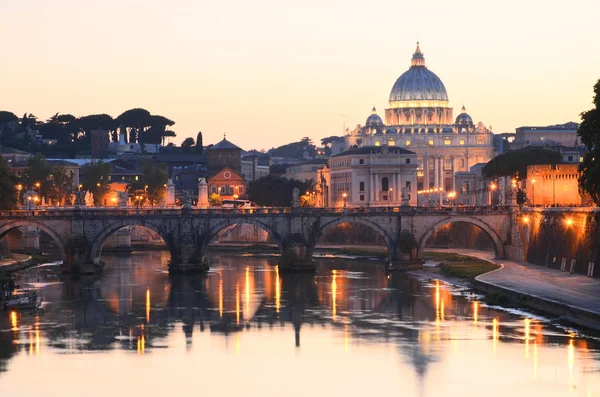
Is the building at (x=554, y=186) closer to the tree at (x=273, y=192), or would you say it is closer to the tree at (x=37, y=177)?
the tree at (x=37, y=177)

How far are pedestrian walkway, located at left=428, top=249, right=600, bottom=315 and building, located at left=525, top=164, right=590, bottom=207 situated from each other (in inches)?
468

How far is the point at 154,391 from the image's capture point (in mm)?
58531

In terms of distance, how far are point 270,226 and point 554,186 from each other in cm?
2421

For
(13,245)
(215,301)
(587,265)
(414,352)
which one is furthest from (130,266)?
(414,352)

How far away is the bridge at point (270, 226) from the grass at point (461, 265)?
2.78 metres

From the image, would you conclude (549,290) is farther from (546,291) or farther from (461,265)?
(461,265)

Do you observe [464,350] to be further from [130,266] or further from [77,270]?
[130,266]

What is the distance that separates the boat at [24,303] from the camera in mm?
82750

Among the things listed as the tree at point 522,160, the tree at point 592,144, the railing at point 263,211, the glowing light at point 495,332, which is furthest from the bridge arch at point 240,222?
the tree at point 522,160

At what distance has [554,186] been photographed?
117375mm

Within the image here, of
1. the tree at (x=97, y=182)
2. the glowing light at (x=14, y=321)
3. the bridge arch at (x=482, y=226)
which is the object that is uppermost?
the tree at (x=97, y=182)

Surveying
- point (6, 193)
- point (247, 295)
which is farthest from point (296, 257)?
point (6, 193)

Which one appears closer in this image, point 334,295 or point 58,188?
point 334,295

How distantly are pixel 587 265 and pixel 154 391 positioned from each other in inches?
1586
